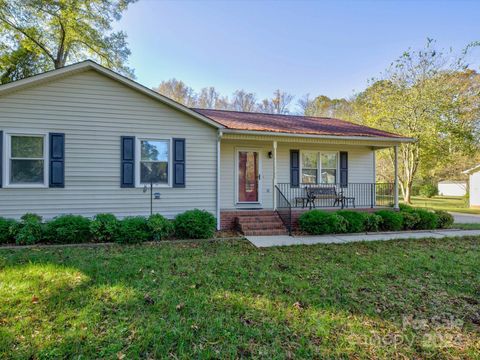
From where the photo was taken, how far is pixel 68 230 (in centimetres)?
636

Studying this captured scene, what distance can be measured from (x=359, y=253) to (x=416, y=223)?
177 inches

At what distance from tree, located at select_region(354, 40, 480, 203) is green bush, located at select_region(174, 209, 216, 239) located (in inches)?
690

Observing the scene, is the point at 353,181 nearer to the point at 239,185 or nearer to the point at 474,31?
the point at 239,185

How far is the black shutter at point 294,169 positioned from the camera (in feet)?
33.5

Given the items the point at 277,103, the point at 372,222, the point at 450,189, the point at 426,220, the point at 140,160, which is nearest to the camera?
the point at 140,160

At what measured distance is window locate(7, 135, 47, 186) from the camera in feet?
22.9

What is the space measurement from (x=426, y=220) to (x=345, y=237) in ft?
11.8

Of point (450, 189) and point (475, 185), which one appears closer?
point (475, 185)

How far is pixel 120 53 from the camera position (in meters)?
19.1

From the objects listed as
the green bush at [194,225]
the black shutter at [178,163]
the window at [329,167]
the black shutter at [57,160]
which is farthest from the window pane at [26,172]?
the window at [329,167]

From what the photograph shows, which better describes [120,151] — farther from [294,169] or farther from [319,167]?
[319,167]

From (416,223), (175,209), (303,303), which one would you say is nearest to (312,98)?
(416,223)

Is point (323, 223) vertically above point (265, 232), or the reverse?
point (323, 223)

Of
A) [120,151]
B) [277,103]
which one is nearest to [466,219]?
[120,151]
